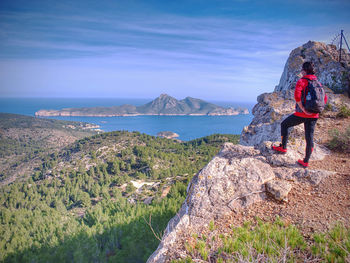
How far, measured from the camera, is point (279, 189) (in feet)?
13.6

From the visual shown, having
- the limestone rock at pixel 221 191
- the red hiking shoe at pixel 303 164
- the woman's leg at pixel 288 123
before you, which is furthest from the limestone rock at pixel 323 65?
the limestone rock at pixel 221 191

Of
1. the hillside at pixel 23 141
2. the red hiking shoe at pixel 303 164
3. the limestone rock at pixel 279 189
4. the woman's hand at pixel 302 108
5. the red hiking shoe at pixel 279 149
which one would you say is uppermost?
the woman's hand at pixel 302 108

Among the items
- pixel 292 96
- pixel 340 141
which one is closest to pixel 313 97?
pixel 340 141

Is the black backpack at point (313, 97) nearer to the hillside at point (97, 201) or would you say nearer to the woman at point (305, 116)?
the woman at point (305, 116)

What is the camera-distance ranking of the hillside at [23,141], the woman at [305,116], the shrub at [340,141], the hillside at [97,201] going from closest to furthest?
the woman at [305,116] < the shrub at [340,141] < the hillside at [97,201] < the hillside at [23,141]

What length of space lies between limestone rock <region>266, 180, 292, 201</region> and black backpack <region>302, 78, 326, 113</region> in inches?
69.1

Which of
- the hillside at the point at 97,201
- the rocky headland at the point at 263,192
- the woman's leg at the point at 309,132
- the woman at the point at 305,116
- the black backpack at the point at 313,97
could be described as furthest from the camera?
the hillside at the point at 97,201

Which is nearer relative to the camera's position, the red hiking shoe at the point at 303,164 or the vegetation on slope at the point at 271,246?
the vegetation on slope at the point at 271,246

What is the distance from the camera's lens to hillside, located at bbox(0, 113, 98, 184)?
75.4 meters

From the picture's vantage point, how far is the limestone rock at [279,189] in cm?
408

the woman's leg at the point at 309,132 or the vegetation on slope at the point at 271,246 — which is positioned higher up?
the woman's leg at the point at 309,132

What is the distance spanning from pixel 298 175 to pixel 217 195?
1946 mm

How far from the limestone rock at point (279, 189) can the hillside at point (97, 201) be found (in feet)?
8.66

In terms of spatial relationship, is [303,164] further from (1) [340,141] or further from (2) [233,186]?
(1) [340,141]
